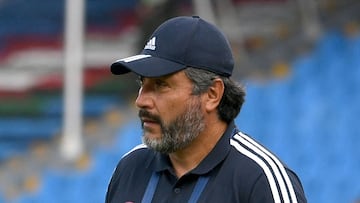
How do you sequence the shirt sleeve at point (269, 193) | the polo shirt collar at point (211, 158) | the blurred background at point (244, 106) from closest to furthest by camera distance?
→ 1. the shirt sleeve at point (269, 193)
2. the polo shirt collar at point (211, 158)
3. the blurred background at point (244, 106)

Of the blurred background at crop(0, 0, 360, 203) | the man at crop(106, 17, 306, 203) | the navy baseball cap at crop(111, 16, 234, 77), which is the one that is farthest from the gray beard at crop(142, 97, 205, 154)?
the blurred background at crop(0, 0, 360, 203)

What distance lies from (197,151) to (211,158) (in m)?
0.05

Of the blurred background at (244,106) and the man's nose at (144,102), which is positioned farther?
the blurred background at (244,106)

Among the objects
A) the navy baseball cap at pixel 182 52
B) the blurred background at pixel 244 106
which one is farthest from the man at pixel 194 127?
the blurred background at pixel 244 106

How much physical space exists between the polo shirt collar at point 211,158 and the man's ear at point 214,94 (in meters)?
0.08

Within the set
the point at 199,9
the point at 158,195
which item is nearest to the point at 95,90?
the point at 199,9

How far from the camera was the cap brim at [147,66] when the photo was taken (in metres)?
2.46

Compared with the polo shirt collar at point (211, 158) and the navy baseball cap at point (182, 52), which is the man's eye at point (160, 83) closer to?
the navy baseball cap at point (182, 52)

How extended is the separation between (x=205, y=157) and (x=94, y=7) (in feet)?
28.5

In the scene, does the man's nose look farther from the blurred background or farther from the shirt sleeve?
the blurred background

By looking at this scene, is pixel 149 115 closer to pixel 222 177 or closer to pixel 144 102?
pixel 144 102

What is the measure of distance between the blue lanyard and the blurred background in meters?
3.94

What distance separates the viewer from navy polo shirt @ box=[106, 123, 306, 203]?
2434 mm

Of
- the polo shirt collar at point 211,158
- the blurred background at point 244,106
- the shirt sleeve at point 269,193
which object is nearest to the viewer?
the shirt sleeve at point 269,193
